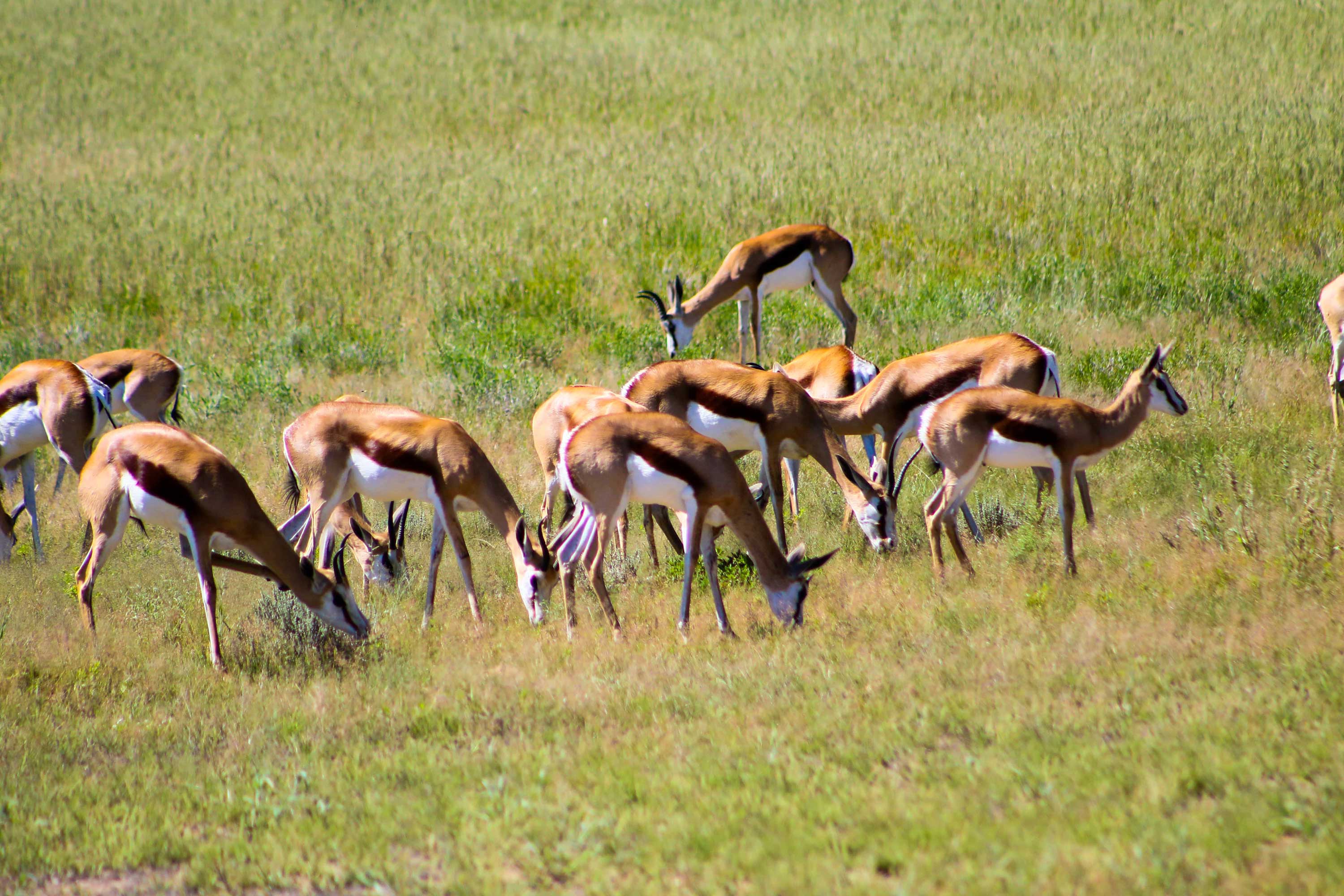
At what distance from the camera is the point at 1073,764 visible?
18.0 feet

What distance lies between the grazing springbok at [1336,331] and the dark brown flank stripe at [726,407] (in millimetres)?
6461

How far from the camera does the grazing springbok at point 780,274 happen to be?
1572 cm

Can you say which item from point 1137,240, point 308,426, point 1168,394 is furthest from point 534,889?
point 1137,240

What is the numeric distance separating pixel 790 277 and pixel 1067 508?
7.82m

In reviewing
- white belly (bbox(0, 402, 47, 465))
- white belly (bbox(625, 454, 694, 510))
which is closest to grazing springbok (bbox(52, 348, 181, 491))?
white belly (bbox(0, 402, 47, 465))

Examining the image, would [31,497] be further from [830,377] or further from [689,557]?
[830,377]

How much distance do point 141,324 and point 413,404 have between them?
7.28m

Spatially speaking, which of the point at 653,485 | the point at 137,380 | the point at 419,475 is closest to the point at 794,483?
the point at 653,485

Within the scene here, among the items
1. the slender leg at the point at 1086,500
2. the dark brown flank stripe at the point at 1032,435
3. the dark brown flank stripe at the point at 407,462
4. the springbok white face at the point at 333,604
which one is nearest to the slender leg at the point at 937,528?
the dark brown flank stripe at the point at 1032,435

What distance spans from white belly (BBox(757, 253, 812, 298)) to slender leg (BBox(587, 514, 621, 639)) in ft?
26.2

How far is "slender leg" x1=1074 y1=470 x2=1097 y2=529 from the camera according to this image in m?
9.68

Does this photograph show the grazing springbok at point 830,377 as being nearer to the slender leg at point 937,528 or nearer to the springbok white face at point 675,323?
the slender leg at point 937,528

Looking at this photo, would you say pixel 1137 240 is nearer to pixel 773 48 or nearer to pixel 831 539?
pixel 831 539

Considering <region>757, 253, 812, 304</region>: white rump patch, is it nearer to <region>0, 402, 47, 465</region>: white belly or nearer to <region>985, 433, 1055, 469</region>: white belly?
<region>985, 433, 1055, 469</region>: white belly
